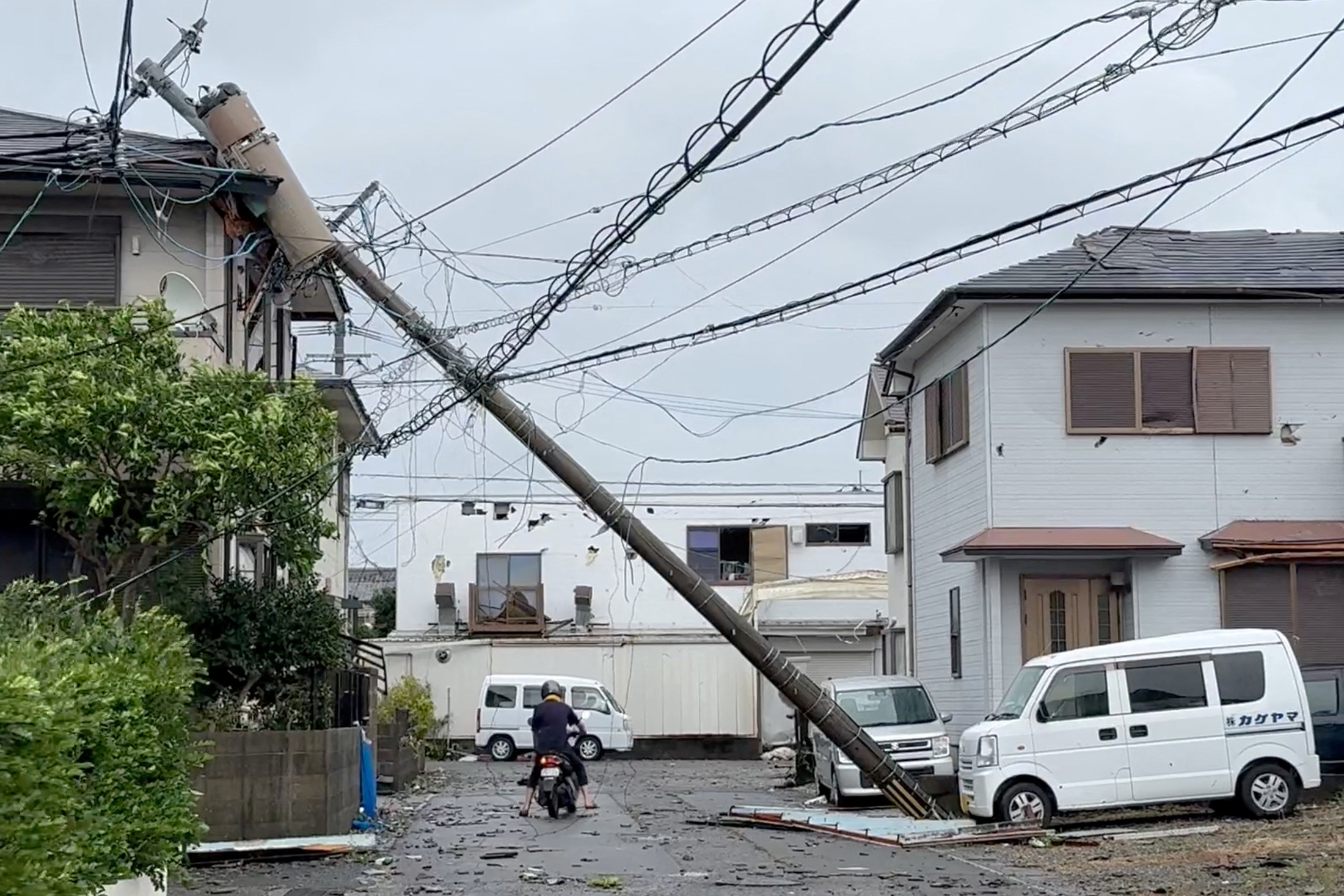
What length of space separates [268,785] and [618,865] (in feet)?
12.9

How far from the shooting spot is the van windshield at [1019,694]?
768 inches

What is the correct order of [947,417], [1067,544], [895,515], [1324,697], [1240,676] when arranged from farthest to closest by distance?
[895,515]
[947,417]
[1067,544]
[1324,697]
[1240,676]

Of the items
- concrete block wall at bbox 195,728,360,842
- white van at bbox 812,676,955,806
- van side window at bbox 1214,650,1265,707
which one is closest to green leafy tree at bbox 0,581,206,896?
concrete block wall at bbox 195,728,360,842

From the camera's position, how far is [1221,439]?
23.8 m

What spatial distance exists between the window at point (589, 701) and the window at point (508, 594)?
655 cm

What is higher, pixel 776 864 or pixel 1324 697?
pixel 1324 697

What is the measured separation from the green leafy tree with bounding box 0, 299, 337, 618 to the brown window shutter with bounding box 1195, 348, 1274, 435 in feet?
42.6

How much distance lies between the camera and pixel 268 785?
17.6 metres

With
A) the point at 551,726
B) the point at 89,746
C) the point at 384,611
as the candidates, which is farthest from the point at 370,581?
the point at 89,746

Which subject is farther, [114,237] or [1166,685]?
[1166,685]

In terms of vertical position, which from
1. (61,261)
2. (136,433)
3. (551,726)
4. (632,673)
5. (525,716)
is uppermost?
(61,261)

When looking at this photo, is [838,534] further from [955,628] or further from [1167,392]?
[1167,392]

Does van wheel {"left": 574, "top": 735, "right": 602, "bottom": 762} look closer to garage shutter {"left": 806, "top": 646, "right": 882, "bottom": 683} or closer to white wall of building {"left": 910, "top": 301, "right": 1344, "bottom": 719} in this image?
garage shutter {"left": 806, "top": 646, "right": 882, "bottom": 683}

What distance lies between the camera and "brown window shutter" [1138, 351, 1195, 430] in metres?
23.8
